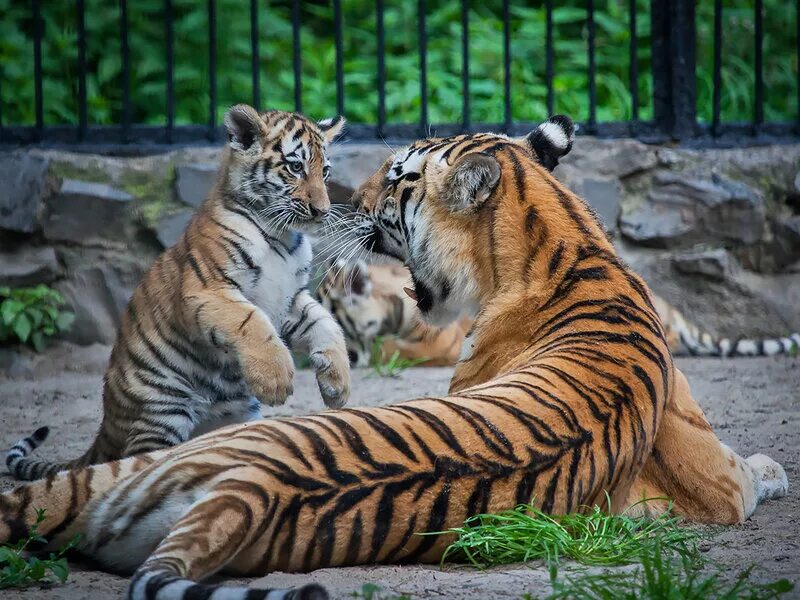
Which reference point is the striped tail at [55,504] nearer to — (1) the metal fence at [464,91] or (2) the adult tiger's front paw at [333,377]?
(2) the adult tiger's front paw at [333,377]

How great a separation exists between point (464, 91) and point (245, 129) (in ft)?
7.47

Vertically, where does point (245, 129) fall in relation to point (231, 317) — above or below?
above

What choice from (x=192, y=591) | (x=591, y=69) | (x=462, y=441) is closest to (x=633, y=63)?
(x=591, y=69)

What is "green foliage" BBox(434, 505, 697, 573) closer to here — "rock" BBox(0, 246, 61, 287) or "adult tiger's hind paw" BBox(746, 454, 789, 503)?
"adult tiger's hind paw" BBox(746, 454, 789, 503)

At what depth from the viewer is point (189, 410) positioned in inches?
174

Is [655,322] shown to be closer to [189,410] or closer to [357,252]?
[357,252]

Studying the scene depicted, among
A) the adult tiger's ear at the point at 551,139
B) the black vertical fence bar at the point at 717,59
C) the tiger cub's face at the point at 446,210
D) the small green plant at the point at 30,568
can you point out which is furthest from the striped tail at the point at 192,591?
the black vertical fence bar at the point at 717,59

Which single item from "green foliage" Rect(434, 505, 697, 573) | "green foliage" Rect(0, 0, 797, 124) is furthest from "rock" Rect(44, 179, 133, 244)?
"green foliage" Rect(434, 505, 697, 573)

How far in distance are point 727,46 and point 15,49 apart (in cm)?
585

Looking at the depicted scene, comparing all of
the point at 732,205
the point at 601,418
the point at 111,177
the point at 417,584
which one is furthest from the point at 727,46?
the point at 417,584

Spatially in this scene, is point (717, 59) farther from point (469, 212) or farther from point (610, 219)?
point (469, 212)

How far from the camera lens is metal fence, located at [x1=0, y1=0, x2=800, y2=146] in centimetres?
652

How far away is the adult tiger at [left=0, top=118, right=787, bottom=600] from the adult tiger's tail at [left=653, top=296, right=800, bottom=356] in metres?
3.01

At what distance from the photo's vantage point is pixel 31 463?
4199mm
